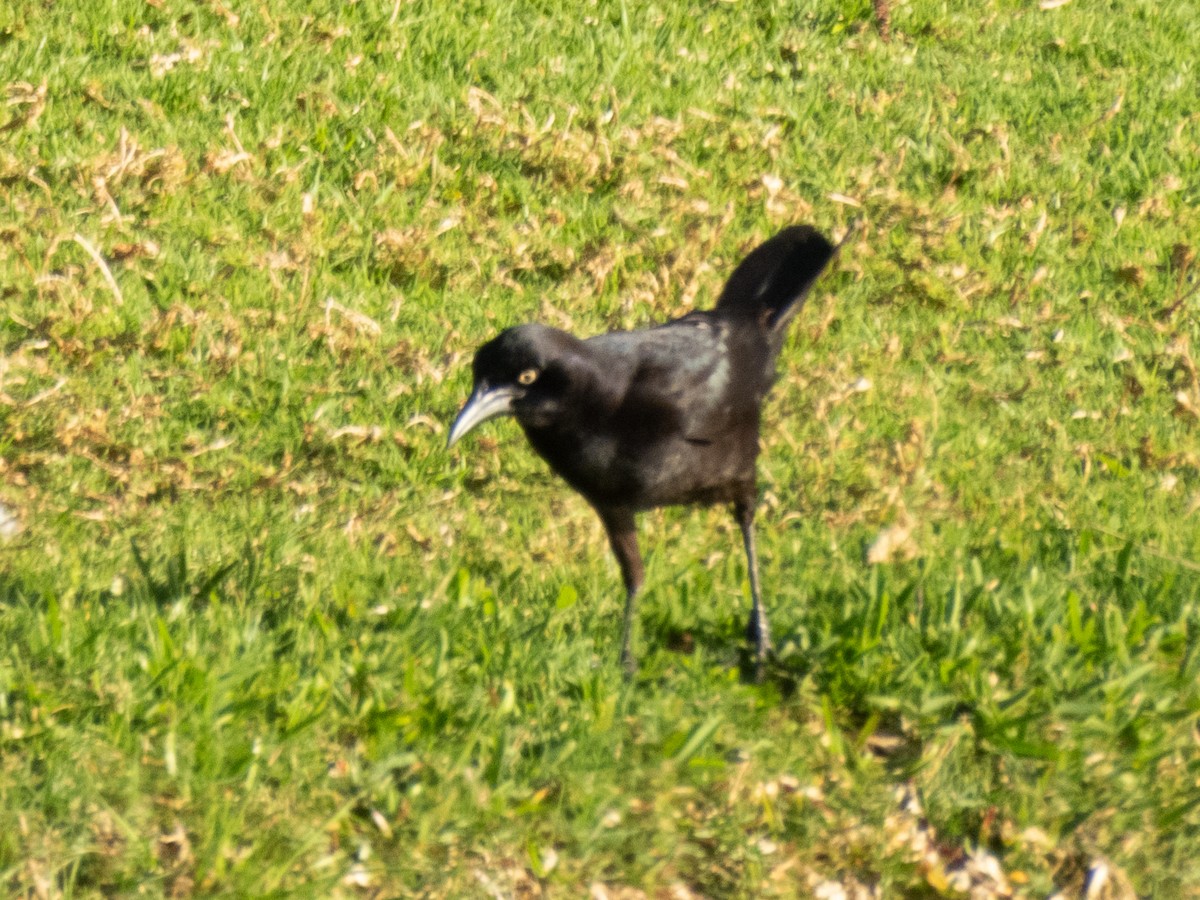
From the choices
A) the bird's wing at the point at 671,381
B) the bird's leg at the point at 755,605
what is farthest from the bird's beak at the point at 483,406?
the bird's leg at the point at 755,605

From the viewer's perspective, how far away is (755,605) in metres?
4.55

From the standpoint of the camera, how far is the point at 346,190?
24.3ft

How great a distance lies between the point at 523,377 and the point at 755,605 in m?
0.90

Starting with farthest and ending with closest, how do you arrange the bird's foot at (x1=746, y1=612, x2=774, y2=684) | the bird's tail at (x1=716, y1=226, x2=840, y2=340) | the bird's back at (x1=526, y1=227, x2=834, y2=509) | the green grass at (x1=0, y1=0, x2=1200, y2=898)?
the bird's tail at (x1=716, y1=226, x2=840, y2=340) < the bird's back at (x1=526, y1=227, x2=834, y2=509) < the bird's foot at (x1=746, y1=612, x2=774, y2=684) < the green grass at (x1=0, y1=0, x2=1200, y2=898)

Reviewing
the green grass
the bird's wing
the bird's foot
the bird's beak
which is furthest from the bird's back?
the bird's foot

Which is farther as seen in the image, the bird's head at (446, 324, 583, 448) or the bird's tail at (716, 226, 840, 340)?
the bird's tail at (716, 226, 840, 340)

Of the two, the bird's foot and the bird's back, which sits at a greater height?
the bird's back

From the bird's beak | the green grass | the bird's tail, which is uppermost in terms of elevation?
the bird's tail

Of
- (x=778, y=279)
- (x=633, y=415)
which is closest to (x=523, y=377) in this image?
(x=633, y=415)

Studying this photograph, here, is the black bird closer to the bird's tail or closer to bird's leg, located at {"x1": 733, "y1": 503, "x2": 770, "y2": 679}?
bird's leg, located at {"x1": 733, "y1": 503, "x2": 770, "y2": 679}

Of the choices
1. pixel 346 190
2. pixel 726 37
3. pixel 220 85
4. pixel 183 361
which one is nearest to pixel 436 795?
pixel 183 361

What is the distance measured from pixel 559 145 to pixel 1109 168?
2640mm

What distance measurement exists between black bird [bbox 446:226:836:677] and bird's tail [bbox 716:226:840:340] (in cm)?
35

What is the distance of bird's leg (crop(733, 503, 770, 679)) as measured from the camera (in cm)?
441
